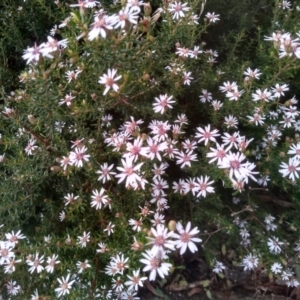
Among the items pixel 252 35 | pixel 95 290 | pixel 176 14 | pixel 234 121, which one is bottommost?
pixel 95 290

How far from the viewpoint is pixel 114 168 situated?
2234 millimetres

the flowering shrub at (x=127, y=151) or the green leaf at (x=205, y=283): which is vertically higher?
the flowering shrub at (x=127, y=151)

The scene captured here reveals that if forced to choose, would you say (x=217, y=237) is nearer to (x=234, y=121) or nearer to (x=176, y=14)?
(x=234, y=121)

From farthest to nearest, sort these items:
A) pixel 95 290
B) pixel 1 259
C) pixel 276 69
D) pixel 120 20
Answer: pixel 276 69, pixel 95 290, pixel 1 259, pixel 120 20

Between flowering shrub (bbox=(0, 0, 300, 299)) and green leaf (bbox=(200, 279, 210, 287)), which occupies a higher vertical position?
flowering shrub (bbox=(0, 0, 300, 299))

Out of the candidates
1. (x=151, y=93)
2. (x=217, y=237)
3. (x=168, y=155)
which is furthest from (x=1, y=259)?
(x=217, y=237)

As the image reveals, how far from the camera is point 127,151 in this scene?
195cm

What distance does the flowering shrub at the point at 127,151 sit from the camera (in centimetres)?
186

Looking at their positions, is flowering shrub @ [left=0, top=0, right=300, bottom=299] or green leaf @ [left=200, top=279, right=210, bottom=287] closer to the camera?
flowering shrub @ [left=0, top=0, right=300, bottom=299]

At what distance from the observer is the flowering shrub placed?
6.11 feet

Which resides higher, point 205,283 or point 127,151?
point 127,151

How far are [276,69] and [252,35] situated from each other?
89cm

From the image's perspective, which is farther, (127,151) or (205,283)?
(205,283)

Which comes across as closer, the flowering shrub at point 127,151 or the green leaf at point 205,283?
the flowering shrub at point 127,151
